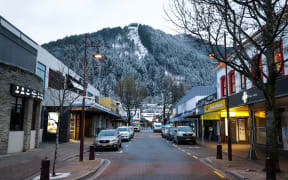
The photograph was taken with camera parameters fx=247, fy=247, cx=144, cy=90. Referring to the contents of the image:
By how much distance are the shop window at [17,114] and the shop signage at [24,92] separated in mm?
593

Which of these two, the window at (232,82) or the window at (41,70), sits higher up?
the window at (41,70)

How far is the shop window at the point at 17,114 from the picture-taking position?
15.6 meters

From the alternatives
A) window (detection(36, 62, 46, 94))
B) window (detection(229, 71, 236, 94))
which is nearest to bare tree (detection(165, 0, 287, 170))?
window (detection(229, 71, 236, 94))

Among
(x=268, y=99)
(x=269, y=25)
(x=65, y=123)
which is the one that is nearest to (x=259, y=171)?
(x=268, y=99)

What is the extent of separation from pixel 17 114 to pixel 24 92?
1.54 metres

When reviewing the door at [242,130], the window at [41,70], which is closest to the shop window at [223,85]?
the door at [242,130]

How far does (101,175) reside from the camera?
9445mm

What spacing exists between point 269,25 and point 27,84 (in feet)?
47.9

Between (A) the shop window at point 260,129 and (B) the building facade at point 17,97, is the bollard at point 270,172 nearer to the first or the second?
(A) the shop window at point 260,129

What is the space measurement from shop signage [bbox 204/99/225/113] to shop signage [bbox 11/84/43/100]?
1395 cm

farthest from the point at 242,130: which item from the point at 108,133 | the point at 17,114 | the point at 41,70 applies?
the point at 41,70

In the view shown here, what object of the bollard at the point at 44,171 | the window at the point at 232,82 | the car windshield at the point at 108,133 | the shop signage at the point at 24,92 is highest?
the window at the point at 232,82

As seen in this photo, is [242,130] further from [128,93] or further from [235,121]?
[128,93]

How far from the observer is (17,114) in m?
16.1
